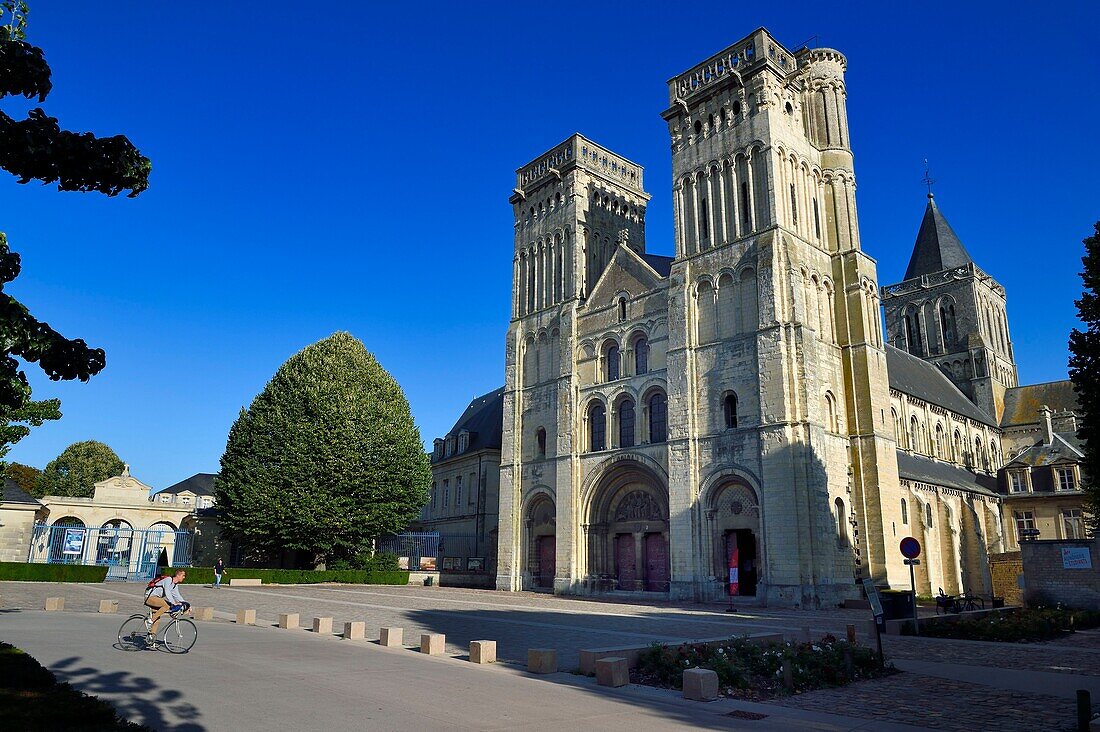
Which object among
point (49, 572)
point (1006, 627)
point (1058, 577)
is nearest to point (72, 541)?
point (49, 572)

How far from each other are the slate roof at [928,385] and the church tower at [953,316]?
5.53 ft

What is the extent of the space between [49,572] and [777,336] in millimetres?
33416

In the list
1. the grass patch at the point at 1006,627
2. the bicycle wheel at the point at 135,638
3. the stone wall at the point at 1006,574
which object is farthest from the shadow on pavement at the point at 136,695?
the stone wall at the point at 1006,574

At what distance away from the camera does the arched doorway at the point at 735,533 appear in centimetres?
3073

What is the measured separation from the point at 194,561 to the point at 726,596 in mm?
32067

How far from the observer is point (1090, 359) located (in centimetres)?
1966

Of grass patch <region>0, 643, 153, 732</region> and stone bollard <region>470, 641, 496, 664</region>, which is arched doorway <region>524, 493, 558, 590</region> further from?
grass patch <region>0, 643, 153, 732</region>

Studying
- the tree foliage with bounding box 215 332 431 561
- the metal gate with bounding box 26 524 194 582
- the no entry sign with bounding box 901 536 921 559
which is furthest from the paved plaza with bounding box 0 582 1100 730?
the metal gate with bounding box 26 524 194 582

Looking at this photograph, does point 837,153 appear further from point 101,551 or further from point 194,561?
point 101,551

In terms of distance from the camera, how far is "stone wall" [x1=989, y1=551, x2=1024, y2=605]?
3544 cm

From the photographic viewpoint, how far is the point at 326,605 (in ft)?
79.6

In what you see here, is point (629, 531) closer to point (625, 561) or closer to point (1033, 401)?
point (625, 561)

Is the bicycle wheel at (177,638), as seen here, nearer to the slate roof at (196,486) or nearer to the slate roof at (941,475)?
the slate roof at (941,475)

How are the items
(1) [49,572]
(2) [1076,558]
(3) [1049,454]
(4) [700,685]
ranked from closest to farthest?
(4) [700,685] → (2) [1076,558] → (1) [49,572] → (3) [1049,454]
